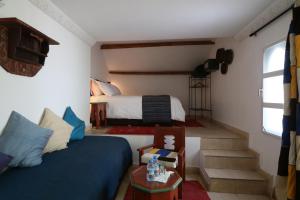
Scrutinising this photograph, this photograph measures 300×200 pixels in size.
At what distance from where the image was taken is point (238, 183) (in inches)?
93.5

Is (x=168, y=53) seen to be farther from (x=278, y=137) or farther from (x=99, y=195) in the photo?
(x=99, y=195)

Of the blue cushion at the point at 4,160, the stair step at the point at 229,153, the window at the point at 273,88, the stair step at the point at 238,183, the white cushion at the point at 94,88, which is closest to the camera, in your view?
the blue cushion at the point at 4,160

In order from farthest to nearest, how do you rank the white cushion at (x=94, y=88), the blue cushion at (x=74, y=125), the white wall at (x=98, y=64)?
the white wall at (x=98, y=64) < the white cushion at (x=94, y=88) < the blue cushion at (x=74, y=125)

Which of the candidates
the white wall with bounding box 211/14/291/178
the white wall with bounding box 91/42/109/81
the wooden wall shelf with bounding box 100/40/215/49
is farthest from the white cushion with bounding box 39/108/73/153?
the wooden wall shelf with bounding box 100/40/215/49

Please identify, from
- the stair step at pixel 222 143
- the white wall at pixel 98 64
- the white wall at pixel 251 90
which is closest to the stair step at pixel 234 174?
the white wall at pixel 251 90

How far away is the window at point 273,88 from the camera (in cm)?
218

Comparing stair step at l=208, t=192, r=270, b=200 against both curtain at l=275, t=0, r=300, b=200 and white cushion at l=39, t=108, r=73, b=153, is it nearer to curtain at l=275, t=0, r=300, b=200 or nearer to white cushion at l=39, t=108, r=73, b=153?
curtain at l=275, t=0, r=300, b=200

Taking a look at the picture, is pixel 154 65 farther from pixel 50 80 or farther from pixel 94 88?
pixel 50 80

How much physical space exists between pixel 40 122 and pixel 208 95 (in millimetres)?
4408

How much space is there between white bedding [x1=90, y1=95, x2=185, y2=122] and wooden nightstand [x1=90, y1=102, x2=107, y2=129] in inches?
4.4

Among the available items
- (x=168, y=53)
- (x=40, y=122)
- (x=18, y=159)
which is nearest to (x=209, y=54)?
(x=168, y=53)

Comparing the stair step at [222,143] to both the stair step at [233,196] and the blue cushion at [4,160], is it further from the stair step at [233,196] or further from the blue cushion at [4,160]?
the blue cushion at [4,160]

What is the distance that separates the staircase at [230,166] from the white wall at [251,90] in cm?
17

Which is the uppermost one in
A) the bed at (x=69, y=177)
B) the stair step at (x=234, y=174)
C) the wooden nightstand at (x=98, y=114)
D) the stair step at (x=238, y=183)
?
the wooden nightstand at (x=98, y=114)
